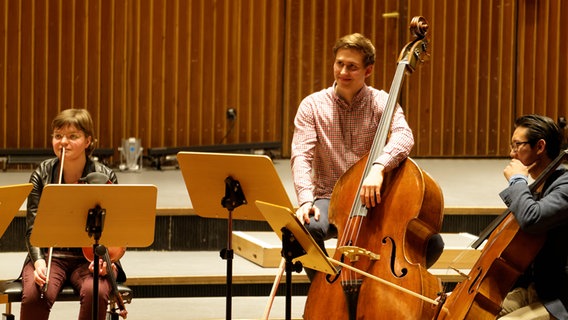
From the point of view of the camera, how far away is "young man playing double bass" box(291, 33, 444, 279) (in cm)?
370

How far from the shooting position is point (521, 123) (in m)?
3.24

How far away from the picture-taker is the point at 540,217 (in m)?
3.02

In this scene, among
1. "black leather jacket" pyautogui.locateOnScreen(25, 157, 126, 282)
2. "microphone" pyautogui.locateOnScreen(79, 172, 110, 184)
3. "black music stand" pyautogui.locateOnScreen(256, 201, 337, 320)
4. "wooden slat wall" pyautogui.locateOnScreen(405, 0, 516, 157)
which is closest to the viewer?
"black music stand" pyautogui.locateOnScreen(256, 201, 337, 320)

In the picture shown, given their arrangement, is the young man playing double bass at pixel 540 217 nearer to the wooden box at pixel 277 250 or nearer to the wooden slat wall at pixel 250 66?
the wooden box at pixel 277 250

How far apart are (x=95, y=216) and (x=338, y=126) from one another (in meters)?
1.12

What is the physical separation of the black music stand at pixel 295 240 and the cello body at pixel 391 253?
0.75 feet

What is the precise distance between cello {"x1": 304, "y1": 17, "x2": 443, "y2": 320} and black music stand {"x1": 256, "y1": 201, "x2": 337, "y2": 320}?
221 mm

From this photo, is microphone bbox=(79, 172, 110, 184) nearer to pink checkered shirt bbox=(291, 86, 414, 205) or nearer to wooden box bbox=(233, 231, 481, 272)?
pink checkered shirt bbox=(291, 86, 414, 205)

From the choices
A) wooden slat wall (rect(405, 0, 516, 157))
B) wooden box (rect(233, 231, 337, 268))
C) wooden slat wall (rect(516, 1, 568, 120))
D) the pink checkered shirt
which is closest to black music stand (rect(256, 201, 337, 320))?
the pink checkered shirt

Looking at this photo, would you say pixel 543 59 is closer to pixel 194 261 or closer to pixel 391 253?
pixel 194 261

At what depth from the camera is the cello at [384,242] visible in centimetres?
326

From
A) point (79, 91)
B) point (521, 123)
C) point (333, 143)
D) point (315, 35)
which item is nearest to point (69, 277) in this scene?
point (333, 143)

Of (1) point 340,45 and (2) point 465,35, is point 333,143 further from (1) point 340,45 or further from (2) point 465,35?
(2) point 465,35

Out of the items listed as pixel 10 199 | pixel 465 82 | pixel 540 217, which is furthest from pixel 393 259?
pixel 465 82
